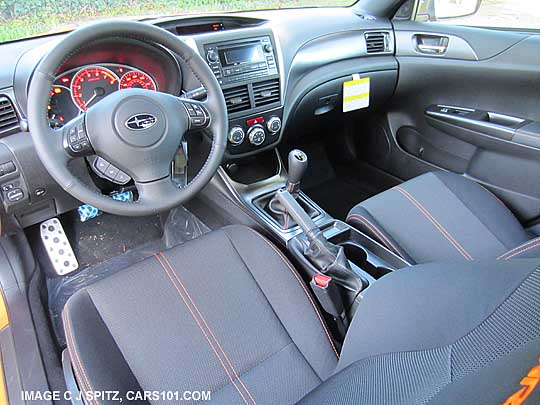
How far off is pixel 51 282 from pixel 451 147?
1.69 metres

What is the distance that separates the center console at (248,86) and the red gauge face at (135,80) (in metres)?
0.26

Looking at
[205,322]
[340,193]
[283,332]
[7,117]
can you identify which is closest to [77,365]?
[205,322]

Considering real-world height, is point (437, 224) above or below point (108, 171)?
below

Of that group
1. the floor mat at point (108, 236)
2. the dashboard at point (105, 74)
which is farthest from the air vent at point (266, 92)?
the floor mat at point (108, 236)

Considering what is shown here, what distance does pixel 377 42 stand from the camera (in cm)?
196

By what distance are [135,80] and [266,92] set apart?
0.49 metres

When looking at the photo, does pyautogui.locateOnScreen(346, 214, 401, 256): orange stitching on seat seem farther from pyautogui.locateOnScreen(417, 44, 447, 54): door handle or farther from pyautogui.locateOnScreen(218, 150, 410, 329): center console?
pyautogui.locateOnScreen(417, 44, 447, 54): door handle

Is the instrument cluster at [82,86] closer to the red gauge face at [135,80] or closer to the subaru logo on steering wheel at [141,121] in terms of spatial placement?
the red gauge face at [135,80]

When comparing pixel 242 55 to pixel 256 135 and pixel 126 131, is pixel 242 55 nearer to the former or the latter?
pixel 256 135

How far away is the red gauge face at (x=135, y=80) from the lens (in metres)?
1.27

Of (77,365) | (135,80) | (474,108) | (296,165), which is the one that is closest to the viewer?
(77,365)

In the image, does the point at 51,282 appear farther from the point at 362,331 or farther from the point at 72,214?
the point at 362,331

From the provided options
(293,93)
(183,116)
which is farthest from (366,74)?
(183,116)

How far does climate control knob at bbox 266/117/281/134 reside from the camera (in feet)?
5.40
